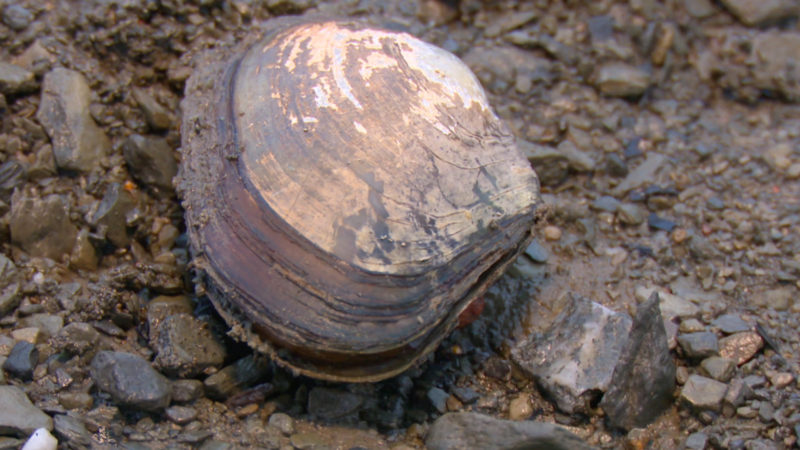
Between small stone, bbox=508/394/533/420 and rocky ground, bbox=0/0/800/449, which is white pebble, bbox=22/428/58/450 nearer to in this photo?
rocky ground, bbox=0/0/800/449

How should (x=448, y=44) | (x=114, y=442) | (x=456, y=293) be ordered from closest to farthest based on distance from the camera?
1. (x=114, y=442)
2. (x=456, y=293)
3. (x=448, y=44)

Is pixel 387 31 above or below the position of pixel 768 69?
above

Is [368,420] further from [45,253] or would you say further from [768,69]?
[768,69]

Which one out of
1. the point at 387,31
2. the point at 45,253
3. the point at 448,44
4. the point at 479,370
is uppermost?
the point at 387,31

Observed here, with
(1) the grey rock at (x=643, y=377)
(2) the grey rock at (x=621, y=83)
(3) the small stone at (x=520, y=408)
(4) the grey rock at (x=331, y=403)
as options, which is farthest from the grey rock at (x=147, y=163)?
(2) the grey rock at (x=621, y=83)

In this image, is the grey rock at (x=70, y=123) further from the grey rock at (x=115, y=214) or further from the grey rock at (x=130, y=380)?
the grey rock at (x=130, y=380)

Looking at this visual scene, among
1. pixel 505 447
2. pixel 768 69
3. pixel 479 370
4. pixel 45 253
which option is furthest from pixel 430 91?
pixel 768 69

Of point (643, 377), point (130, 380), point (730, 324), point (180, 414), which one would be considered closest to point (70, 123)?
point (130, 380)
